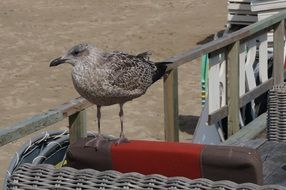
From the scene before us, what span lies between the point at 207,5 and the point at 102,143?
55.1 ft

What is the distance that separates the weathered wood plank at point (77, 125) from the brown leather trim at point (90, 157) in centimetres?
106

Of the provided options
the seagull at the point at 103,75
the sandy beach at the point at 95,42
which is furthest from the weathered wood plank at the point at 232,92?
the sandy beach at the point at 95,42

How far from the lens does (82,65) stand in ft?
11.2

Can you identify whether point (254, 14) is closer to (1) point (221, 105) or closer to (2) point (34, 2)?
(1) point (221, 105)

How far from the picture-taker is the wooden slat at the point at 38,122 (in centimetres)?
328

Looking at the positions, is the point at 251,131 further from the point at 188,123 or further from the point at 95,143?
the point at 188,123

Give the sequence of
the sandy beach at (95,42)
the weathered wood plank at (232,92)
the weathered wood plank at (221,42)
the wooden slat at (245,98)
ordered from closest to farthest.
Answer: the weathered wood plank at (221,42)
the wooden slat at (245,98)
the weathered wood plank at (232,92)
the sandy beach at (95,42)

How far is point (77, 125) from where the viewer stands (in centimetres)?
407

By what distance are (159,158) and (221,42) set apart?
2975mm

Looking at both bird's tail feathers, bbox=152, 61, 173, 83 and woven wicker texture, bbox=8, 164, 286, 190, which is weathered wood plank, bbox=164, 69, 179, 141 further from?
woven wicker texture, bbox=8, 164, 286, 190

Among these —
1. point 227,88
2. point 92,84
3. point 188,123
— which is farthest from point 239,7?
point 92,84

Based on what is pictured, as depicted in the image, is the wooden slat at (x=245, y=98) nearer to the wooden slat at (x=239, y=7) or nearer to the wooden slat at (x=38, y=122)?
the wooden slat at (x=38, y=122)

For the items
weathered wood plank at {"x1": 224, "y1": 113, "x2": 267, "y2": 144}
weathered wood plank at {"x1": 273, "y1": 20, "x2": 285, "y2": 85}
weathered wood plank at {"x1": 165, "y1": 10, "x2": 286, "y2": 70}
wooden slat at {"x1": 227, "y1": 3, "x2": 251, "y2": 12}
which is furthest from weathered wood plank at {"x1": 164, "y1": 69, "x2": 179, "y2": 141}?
wooden slat at {"x1": 227, "y1": 3, "x2": 251, "y2": 12}

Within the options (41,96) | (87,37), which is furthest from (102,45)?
(41,96)
